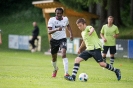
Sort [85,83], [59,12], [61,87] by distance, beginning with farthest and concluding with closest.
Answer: [59,12], [85,83], [61,87]

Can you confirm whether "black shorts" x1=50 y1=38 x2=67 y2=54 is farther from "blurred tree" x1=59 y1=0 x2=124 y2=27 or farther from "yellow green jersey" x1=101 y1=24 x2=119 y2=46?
"blurred tree" x1=59 y1=0 x2=124 y2=27

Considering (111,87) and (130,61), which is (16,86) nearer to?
(111,87)

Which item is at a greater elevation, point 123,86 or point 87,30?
point 87,30

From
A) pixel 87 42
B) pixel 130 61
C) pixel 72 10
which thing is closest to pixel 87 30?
pixel 87 42

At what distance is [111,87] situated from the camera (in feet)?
46.7

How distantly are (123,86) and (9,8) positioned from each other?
4718 cm

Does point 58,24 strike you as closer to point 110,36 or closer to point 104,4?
point 110,36

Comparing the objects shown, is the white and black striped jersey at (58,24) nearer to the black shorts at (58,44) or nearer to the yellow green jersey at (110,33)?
the black shorts at (58,44)

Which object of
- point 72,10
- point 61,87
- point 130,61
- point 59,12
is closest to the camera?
point 61,87

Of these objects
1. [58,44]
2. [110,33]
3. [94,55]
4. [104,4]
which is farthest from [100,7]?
[94,55]

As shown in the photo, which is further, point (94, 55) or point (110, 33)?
point (110, 33)

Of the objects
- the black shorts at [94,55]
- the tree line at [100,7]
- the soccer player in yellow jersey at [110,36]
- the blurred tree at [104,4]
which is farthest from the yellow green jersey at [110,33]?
the blurred tree at [104,4]

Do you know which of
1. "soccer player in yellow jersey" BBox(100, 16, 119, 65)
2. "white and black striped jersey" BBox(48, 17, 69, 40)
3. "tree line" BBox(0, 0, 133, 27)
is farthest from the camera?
"tree line" BBox(0, 0, 133, 27)

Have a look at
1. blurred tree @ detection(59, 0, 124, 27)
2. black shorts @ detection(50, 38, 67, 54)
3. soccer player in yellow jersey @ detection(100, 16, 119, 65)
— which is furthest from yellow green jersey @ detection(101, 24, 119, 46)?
blurred tree @ detection(59, 0, 124, 27)
